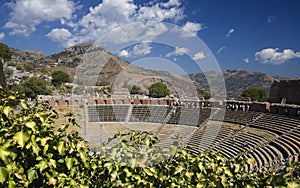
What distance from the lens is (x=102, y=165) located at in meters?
2.63

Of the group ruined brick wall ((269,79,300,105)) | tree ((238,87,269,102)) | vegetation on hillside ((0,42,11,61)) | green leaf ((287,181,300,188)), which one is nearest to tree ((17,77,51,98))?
vegetation on hillside ((0,42,11,61))

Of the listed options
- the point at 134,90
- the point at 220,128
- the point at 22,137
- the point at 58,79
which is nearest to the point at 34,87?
the point at 58,79

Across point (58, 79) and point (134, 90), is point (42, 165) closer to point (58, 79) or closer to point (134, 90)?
point (134, 90)

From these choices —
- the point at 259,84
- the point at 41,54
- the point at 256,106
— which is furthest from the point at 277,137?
the point at 41,54

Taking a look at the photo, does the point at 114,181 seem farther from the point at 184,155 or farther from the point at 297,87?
the point at 297,87

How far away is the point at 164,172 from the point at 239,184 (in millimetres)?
670

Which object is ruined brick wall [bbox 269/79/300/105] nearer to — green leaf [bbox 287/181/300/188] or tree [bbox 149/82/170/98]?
tree [bbox 149/82/170/98]

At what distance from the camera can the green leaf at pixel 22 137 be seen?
5.84ft

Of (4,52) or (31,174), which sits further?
(4,52)

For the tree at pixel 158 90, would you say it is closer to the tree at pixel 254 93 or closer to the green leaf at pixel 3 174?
the tree at pixel 254 93

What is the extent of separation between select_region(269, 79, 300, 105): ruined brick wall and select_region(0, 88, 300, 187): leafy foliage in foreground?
28.3 meters

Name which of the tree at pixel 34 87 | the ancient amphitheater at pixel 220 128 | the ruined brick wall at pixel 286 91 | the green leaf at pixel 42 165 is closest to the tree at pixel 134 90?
the ancient amphitheater at pixel 220 128

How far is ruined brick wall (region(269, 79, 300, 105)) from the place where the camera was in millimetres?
27531

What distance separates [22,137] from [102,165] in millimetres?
1004
